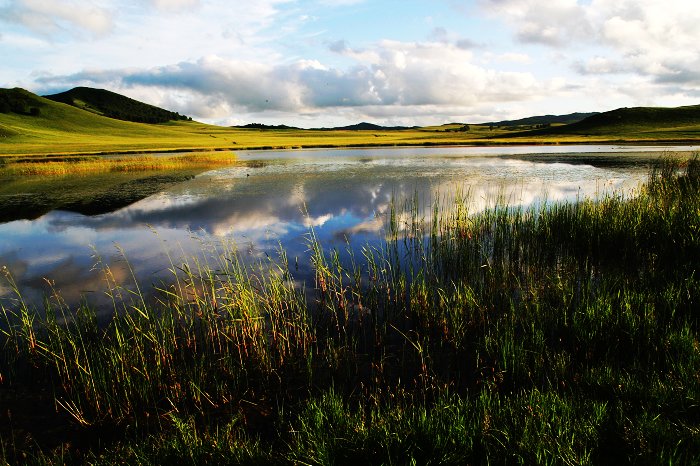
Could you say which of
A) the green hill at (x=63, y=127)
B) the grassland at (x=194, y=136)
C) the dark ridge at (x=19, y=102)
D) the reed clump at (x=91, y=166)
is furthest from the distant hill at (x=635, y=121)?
the dark ridge at (x=19, y=102)

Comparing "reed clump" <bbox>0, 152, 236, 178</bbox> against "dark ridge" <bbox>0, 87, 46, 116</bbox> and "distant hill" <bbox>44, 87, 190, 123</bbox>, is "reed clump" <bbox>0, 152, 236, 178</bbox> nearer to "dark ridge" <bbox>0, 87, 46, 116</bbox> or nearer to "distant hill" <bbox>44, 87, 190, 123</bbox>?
"dark ridge" <bbox>0, 87, 46, 116</bbox>

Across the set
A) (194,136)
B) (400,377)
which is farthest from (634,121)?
(400,377)

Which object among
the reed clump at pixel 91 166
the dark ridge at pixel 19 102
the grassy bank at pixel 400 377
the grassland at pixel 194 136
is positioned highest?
the dark ridge at pixel 19 102

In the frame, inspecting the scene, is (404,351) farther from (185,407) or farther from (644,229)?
(644,229)

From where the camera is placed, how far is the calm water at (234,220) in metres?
12.2

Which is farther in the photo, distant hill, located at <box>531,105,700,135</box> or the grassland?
distant hill, located at <box>531,105,700,135</box>

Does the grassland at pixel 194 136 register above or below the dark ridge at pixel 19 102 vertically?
below

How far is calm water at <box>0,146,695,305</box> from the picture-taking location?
481 inches

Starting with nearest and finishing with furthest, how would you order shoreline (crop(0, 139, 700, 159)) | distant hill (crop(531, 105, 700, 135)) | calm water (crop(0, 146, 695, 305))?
calm water (crop(0, 146, 695, 305)) → shoreline (crop(0, 139, 700, 159)) → distant hill (crop(531, 105, 700, 135))

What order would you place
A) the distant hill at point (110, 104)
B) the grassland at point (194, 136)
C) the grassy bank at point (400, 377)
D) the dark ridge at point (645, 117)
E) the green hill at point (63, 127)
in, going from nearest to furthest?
1. the grassy bank at point (400, 377)
2. the grassland at point (194, 136)
3. the green hill at point (63, 127)
4. the dark ridge at point (645, 117)
5. the distant hill at point (110, 104)

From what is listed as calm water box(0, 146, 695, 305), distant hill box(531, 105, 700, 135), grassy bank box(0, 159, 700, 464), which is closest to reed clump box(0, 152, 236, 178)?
calm water box(0, 146, 695, 305)

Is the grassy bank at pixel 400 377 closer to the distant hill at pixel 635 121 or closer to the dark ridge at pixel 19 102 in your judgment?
the distant hill at pixel 635 121

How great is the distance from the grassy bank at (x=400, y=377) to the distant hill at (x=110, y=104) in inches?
6763

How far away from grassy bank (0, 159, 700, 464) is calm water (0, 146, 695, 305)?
2828 mm
